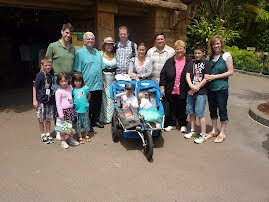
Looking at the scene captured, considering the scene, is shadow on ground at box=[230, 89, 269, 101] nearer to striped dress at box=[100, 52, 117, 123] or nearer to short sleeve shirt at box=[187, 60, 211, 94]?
short sleeve shirt at box=[187, 60, 211, 94]

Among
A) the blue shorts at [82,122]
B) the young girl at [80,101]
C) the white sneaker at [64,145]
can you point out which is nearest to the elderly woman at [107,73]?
the young girl at [80,101]

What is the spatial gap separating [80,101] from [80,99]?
3 centimetres

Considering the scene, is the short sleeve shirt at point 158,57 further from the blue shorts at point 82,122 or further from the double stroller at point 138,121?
the blue shorts at point 82,122

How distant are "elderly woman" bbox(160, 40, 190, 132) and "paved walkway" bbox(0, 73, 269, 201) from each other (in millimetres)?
390

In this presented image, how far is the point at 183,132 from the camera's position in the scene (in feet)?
17.3

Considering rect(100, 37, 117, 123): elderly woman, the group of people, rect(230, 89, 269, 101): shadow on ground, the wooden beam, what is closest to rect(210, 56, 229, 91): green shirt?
the group of people

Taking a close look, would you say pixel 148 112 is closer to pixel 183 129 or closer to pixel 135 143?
pixel 135 143

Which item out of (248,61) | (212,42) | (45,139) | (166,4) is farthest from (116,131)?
(248,61)

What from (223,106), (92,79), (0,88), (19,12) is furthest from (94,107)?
(19,12)

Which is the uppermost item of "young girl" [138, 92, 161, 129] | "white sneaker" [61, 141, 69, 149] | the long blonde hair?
the long blonde hair

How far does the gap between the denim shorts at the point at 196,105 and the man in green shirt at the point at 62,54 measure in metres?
2.05

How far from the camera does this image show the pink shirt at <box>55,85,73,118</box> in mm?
4398

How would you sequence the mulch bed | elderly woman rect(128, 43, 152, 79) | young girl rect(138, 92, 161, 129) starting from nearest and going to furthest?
young girl rect(138, 92, 161, 129), elderly woman rect(128, 43, 152, 79), the mulch bed

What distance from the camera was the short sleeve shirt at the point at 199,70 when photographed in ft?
15.3
